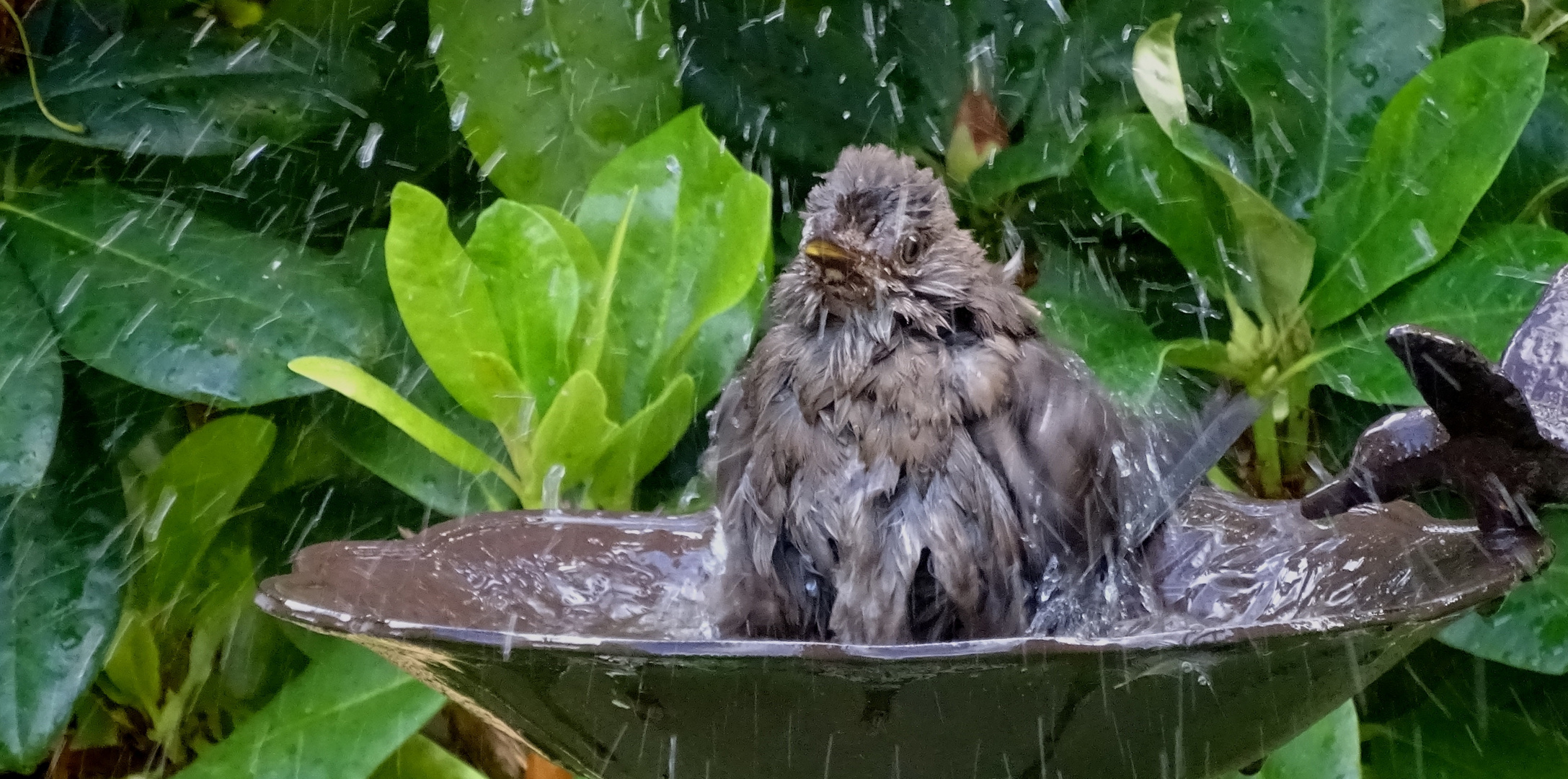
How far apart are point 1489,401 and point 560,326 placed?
1.13 metres

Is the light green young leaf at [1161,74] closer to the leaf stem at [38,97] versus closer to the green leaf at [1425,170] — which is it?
the green leaf at [1425,170]

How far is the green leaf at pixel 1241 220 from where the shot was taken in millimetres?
1754

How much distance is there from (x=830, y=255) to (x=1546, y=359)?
0.64 meters

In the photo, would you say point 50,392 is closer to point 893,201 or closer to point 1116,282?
point 893,201

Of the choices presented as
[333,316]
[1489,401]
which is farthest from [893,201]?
[333,316]

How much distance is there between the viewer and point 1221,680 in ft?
2.99

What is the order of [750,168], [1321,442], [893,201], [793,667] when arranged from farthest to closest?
1. [750,168]
2. [1321,442]
3. [893,201]
4. [793,667]

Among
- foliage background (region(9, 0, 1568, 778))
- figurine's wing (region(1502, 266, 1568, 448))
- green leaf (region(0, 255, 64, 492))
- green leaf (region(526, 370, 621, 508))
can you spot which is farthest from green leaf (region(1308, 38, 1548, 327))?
green leaf (region(0, 255, 64, 492))

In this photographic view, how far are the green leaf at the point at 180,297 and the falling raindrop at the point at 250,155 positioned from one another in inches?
6.5

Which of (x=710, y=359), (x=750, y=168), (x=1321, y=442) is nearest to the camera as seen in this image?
(x=710, y=359)

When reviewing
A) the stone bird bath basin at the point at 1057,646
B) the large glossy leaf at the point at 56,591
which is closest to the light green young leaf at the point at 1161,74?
the stone bird bath basin at the point at 1057,646

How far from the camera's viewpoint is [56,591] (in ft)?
6.22

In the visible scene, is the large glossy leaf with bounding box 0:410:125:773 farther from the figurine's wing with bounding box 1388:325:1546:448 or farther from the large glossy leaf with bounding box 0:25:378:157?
the figurine's wing with bounding box 1388:325:1546:448

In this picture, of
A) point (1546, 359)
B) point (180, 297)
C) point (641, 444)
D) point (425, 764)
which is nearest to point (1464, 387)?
point (1546, 359)
